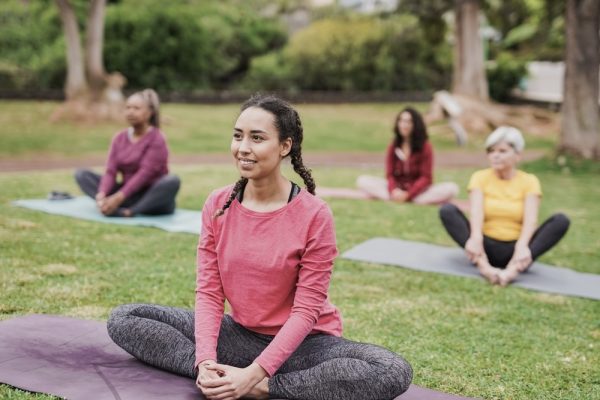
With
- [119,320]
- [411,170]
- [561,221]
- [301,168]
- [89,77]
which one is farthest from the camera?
[89,77]

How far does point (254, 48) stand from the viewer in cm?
2789

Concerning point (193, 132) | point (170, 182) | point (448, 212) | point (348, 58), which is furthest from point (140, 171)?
point (348, 58)

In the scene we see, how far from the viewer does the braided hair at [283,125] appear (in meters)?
2.91

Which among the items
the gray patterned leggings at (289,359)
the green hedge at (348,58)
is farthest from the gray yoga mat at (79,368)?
the green hedge at (348,58)

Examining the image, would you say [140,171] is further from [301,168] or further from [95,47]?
[95,47]

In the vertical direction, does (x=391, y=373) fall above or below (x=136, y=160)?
below

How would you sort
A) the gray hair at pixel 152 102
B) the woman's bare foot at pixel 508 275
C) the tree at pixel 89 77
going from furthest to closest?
1. the tree at pixel 89 77
2. the gray hair at pixel 152 102
3. the woman's bare foot at pixel 508 275

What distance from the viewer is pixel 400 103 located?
1016 inches

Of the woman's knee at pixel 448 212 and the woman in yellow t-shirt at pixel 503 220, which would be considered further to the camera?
the woman's knee at pixel 448 212

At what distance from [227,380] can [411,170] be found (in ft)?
20.6

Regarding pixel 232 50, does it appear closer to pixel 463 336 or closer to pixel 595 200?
pixel 595 200

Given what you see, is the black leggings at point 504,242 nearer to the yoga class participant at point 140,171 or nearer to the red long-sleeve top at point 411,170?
the yoga class participant at point 140,171

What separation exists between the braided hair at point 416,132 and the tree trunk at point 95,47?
34.1ft

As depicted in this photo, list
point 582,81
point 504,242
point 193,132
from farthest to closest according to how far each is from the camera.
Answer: point 193,132 < point 582,81 < point 504,242
